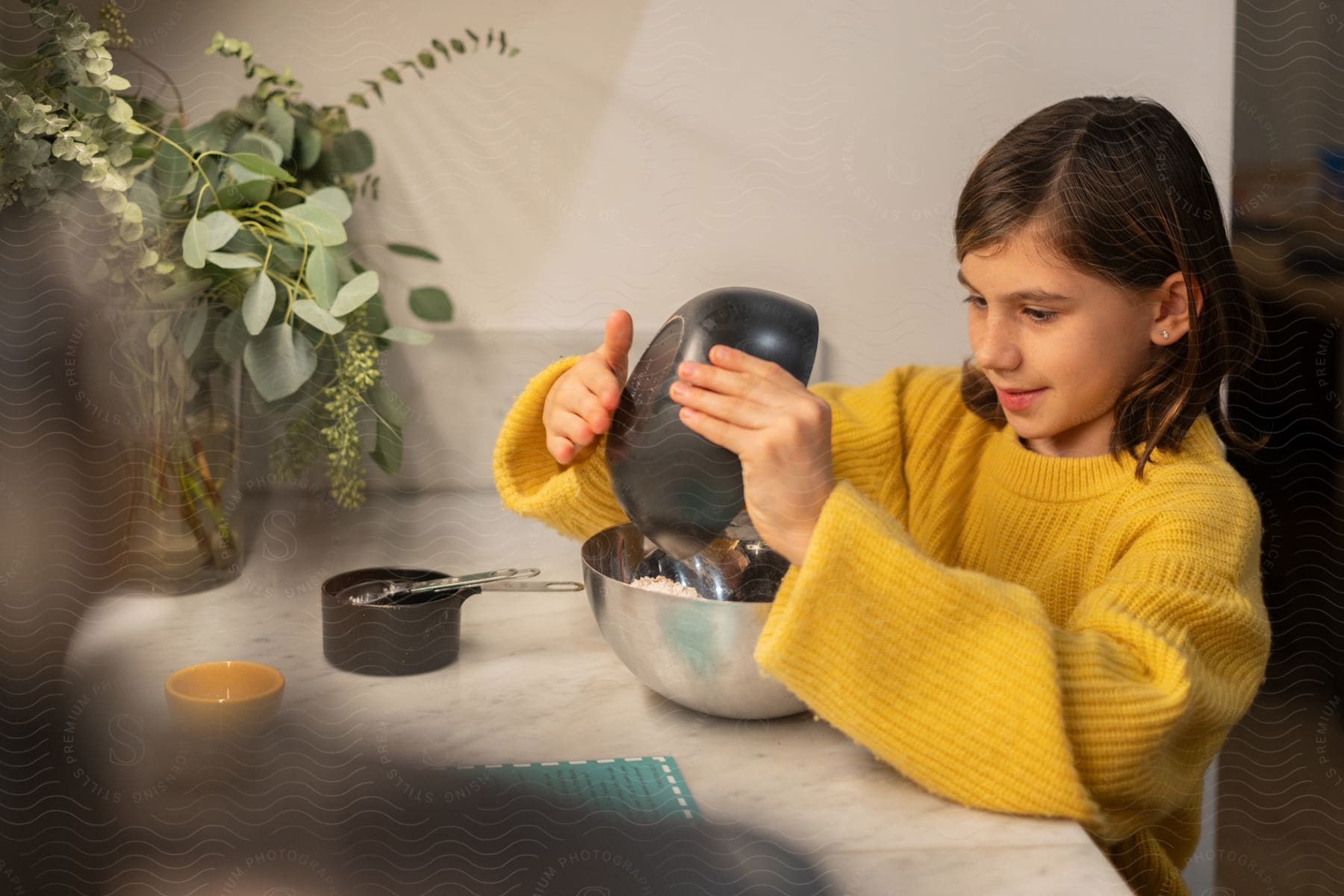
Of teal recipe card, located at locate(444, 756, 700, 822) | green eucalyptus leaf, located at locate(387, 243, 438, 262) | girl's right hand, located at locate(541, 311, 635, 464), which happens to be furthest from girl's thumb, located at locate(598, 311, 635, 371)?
green eucalyptus leaf, located at locate(387, 243, 438, 262)

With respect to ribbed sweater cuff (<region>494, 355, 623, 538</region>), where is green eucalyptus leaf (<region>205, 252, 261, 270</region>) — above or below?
above

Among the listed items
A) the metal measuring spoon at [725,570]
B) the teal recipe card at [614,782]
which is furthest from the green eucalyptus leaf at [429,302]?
the teal recipe card at [614,782]

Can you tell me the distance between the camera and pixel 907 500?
78 cm

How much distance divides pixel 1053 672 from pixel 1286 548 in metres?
0.56

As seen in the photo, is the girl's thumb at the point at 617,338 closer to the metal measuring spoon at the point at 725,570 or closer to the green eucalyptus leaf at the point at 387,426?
the metal measuring spoon at the point at 725,570

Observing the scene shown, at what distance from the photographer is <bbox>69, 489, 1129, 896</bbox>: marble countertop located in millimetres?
468

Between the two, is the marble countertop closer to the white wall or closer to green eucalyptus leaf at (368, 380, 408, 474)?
green eucalyptus leaf at (368, 380, 408, 474)

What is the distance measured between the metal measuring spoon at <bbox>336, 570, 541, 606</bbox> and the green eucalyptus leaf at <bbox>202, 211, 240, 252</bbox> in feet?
0.81

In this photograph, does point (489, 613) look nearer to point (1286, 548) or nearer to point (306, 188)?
point (306, 188)

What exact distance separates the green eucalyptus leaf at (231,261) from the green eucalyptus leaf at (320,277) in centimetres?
4

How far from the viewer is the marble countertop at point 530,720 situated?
47 cm

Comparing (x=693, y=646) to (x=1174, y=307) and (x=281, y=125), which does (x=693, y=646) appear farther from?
(x=281, y=125)

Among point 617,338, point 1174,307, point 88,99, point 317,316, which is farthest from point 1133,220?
point 88,99

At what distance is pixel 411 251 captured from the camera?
896mm
